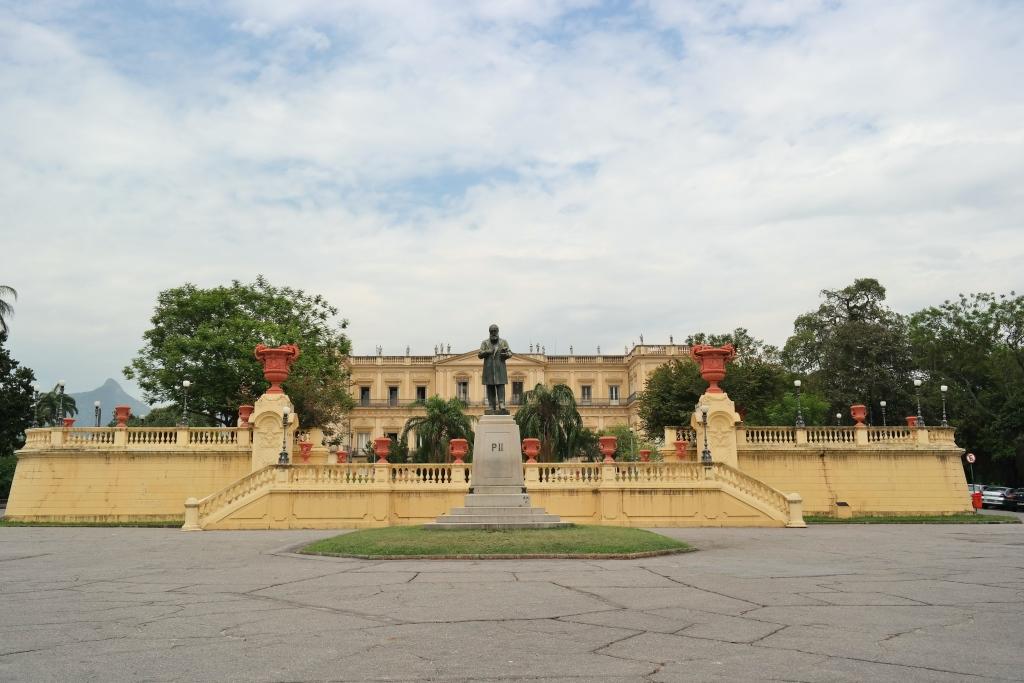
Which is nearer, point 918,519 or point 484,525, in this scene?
point 484,525

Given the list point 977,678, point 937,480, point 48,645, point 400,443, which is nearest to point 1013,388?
point 937,480

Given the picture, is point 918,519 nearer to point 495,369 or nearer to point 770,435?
point 770,435

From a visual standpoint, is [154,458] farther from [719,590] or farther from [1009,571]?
[1009,571]

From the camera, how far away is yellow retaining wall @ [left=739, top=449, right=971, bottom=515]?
28.9m

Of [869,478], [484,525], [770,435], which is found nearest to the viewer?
[484,525]

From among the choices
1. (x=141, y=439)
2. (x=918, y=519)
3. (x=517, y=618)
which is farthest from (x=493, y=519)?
(x=141, y=439)

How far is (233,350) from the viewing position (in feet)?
127

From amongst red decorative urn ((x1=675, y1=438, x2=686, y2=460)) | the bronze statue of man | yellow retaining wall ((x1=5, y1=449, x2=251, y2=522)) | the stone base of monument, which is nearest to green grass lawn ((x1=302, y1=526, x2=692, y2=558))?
the stone base of monument

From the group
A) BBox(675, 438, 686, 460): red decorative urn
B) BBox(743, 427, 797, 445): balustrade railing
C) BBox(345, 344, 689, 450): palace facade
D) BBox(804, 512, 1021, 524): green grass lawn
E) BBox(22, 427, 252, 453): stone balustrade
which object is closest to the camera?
BBox(804, 512, 1021, 524): green grass lawn

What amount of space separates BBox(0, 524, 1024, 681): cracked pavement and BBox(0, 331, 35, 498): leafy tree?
117 ft

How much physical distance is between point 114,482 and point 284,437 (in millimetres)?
7420

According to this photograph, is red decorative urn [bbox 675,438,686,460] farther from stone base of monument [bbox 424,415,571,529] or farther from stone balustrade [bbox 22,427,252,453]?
stone balustrade [bbox 22,427,252,453]

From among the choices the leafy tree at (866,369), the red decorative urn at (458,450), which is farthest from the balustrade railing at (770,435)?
the leafy tree at (866,369)

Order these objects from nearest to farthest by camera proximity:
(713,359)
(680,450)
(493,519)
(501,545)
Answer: (501,545), (493,519), (713,359), (680,450)
